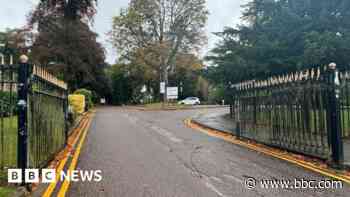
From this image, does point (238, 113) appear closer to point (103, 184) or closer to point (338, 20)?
point (338, 20)

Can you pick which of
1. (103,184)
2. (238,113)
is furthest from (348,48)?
(103,184)

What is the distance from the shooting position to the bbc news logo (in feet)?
18.5

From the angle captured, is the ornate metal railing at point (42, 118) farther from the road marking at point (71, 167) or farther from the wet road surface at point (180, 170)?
the wet road surface at point (180, 170)

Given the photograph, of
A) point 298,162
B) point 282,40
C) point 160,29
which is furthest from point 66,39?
point 298,162

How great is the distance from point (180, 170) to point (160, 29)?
38697mm

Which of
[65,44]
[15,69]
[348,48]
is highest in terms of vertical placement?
[65,44]

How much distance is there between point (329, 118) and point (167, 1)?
126 feet

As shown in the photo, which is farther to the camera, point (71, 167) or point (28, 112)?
point (71, 167)

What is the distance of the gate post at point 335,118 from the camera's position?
23.9 feet

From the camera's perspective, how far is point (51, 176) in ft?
21.4

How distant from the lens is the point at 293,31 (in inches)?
589

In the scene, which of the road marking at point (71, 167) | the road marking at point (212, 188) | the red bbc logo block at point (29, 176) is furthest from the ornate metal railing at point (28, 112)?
the road marking at point (212, 188)

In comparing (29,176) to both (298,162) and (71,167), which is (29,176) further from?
(298,162)

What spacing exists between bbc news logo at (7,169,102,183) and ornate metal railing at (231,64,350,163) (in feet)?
16.9
